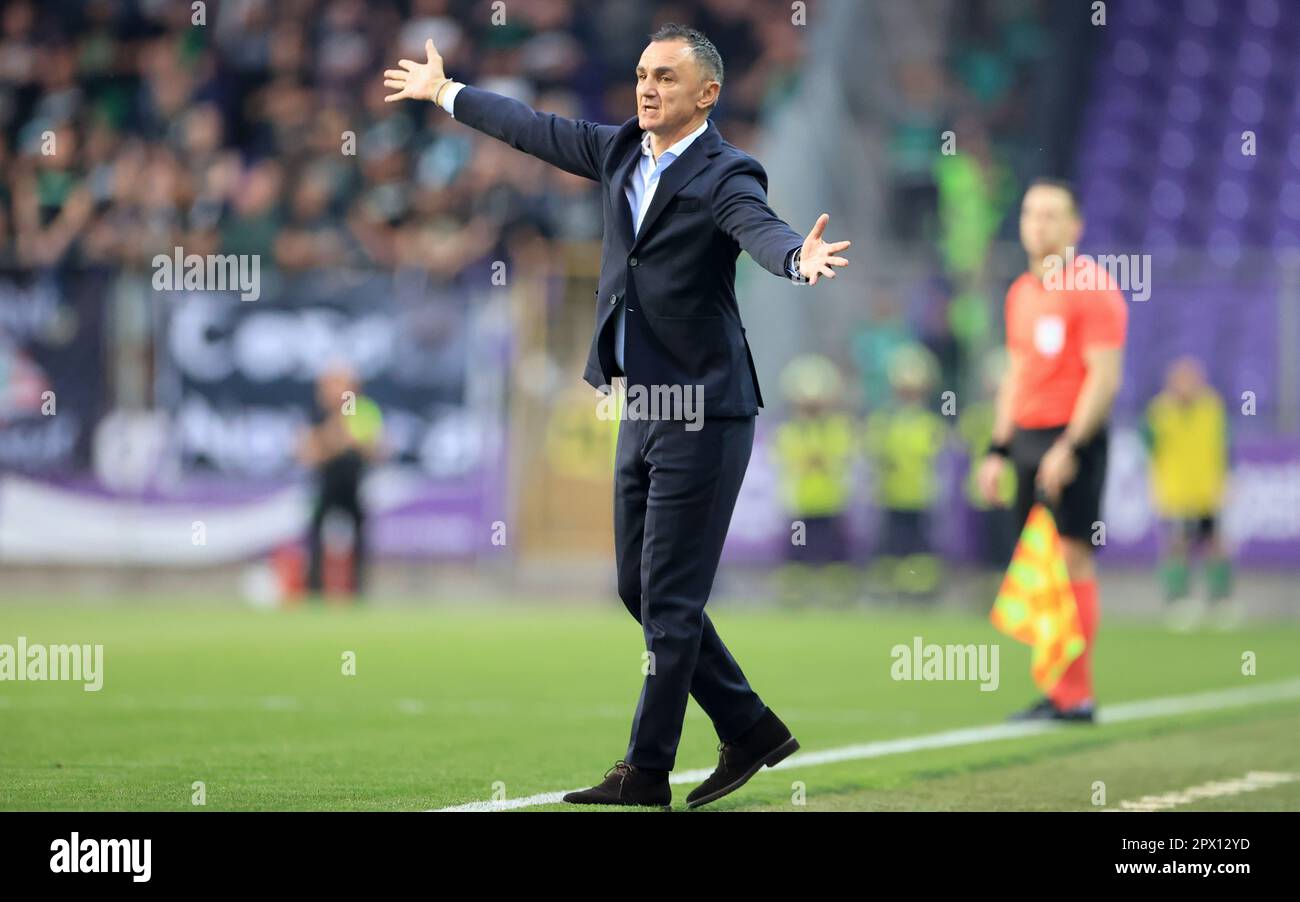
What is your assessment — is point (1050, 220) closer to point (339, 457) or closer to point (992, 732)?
point (992, 732)

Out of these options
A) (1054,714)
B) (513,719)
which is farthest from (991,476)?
(513,719)

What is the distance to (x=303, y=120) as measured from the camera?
74.6ft

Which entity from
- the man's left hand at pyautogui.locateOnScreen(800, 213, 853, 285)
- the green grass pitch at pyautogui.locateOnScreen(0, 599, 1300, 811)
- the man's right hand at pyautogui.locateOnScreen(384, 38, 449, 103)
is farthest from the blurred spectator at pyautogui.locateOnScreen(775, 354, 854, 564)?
the man's left hand at pyautogui.locateOnScreen(800, 213, 853, 285)

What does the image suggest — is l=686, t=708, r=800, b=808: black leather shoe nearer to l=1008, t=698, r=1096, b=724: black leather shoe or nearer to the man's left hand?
the man's left hand

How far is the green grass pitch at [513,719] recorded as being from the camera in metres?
6.82

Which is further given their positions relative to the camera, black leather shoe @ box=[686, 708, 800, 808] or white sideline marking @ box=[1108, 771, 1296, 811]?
white sideline marking @ box=[1108, 771, 1296, 811]

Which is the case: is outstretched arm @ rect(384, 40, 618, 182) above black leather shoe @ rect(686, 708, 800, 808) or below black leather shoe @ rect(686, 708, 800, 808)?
above

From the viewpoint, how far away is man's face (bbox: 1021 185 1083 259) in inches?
374

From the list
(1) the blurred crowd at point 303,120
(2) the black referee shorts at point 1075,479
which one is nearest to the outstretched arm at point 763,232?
(2) the black referee shorts at point 1075,479

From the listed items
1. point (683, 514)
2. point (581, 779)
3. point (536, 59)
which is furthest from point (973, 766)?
point (536, 59)

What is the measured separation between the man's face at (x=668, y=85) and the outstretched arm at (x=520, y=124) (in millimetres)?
316

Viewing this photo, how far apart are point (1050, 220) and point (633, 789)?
14.2 ft

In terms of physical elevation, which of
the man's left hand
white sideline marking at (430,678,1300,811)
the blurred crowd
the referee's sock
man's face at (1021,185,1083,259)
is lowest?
white sideline marking at (430,678,1300,811)

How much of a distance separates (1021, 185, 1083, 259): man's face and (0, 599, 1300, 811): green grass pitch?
2.22 meters
